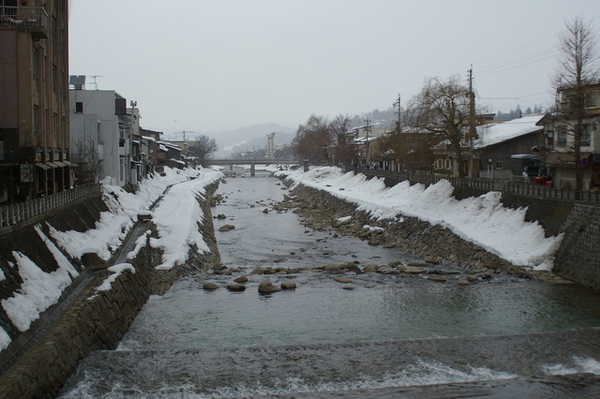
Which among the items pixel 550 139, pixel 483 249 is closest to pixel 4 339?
pixel 483 249

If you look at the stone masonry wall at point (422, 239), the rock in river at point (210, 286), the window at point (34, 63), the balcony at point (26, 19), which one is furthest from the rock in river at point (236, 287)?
the balcony at point (26, 19)

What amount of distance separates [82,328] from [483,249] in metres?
18.2

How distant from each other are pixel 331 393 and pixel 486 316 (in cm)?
759

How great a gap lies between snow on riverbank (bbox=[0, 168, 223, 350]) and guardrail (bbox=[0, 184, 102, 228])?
726mm

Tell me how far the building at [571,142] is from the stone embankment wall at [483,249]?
14.8 ft

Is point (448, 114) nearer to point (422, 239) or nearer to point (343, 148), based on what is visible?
point (422, 239)

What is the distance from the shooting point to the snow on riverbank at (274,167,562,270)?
22.2 metres

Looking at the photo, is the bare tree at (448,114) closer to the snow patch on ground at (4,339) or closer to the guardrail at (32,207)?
the guardrail at (32,207)

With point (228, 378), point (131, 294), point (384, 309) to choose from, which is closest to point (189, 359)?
point (228, 378)

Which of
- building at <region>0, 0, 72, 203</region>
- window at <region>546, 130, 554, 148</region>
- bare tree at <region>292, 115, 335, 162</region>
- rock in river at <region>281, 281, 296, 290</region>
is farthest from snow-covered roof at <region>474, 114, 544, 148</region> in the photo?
bare tree at <region>292, 115, 335, 162</region>

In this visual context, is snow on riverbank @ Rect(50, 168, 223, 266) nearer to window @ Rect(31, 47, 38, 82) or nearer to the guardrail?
the guardrail

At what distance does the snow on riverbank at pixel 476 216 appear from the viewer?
72.8 ft

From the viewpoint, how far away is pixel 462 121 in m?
33.9

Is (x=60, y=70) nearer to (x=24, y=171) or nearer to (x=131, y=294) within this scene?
(x=24, y=171)
